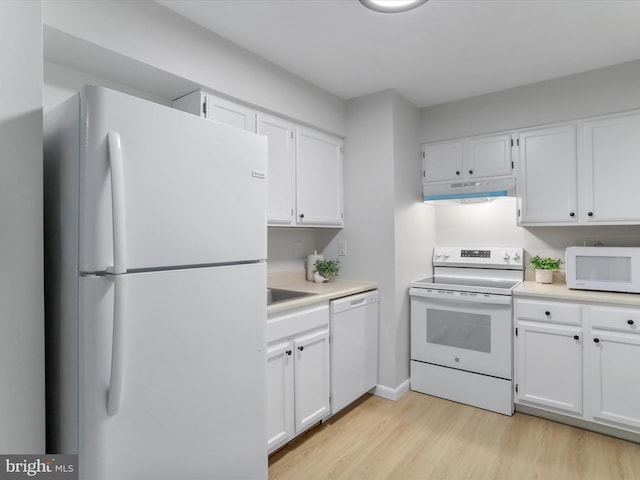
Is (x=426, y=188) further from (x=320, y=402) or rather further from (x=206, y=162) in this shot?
(x=206, y=162)

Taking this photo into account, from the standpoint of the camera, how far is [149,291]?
1219 mm

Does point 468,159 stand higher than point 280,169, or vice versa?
point 468,159

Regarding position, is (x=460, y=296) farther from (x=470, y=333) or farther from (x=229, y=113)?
(x=229, y=113)

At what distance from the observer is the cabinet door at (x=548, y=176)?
8.87ft

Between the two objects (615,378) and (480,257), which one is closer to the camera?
(615,378)

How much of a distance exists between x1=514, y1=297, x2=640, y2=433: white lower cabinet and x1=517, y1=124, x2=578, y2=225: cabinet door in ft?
2.28

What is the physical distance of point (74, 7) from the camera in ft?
5.07

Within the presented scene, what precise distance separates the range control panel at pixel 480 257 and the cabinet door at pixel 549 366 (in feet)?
2.28

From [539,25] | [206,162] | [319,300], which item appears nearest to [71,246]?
[206,162]

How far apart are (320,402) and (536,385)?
151 cm

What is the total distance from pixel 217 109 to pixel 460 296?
7.07 ft

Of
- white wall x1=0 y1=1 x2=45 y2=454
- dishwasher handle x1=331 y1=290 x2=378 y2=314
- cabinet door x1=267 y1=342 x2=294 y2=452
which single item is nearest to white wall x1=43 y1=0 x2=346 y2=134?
white wall x1=0 y1=1 x2=45 y2=454

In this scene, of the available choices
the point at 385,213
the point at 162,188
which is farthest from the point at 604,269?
the point at 162,188

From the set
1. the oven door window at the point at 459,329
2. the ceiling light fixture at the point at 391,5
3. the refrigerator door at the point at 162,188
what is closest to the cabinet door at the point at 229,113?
the refrigerator door at the point at 162,188
